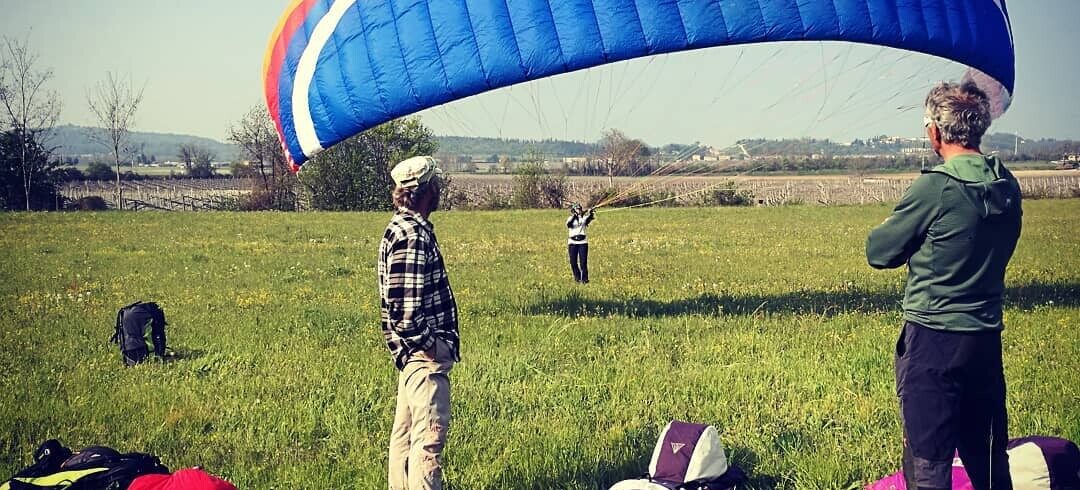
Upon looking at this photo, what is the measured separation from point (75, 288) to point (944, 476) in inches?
491

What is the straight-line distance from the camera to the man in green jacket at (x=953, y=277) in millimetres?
3424

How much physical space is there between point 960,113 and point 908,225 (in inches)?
19.4

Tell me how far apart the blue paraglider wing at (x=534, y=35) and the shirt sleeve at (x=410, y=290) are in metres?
2.95

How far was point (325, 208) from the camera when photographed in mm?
49094

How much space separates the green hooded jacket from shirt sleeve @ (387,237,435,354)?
198cm

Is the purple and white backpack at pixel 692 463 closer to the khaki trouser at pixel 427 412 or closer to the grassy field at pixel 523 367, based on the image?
the grassy field at pixel 523 367

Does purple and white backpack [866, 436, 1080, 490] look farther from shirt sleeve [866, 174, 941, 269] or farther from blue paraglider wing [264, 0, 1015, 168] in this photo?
blue paraglider wing [264, 0, 1015, 168]

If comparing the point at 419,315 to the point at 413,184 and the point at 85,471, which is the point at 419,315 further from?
the point at 85,471

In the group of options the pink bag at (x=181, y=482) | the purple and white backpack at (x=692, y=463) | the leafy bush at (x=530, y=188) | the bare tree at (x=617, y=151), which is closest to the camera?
the pink bag at (x=181, y=482)

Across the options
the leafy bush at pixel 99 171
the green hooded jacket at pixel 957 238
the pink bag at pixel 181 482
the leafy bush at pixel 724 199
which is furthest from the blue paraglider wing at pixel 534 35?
the leafy bush at pixel 99 171

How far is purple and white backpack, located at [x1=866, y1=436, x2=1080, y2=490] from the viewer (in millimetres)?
4125

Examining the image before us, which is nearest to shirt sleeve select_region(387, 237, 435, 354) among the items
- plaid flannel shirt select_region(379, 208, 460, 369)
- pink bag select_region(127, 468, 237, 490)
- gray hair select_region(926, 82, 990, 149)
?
plaid flannel shirt select_region(379, 208, 460, 369)

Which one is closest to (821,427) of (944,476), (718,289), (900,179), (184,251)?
(944,476)

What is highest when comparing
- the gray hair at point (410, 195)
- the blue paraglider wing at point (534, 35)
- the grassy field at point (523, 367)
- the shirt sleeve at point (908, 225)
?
the blue paraglider wing at point (534, 35)
